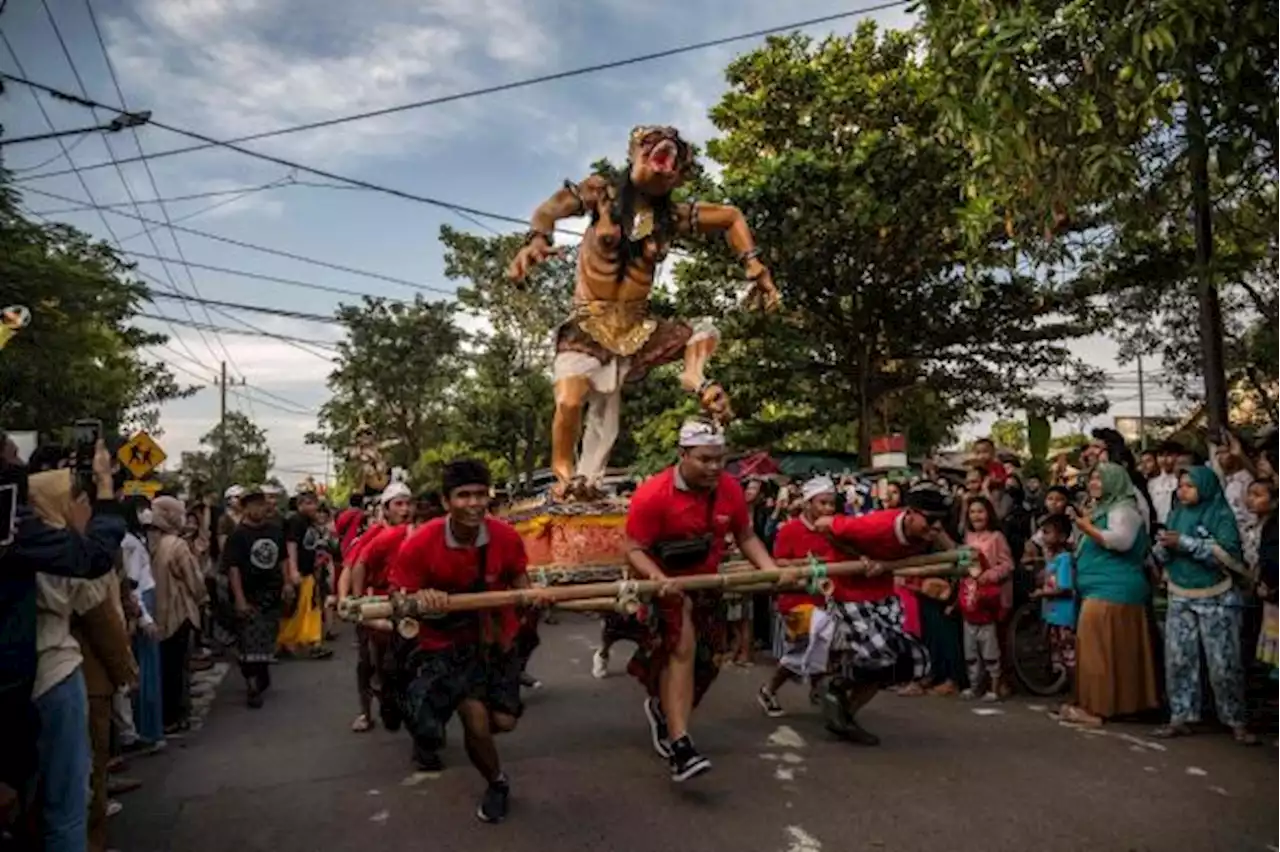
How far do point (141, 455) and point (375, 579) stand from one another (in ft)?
18.0

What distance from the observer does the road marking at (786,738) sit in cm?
617

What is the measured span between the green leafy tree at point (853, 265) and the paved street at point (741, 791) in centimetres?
1020

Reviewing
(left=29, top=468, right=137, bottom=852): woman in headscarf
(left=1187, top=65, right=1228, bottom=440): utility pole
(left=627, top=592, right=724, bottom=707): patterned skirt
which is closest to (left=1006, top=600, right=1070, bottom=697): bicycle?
(left=1187, top=65, right=1228, bottom=440): utility pole

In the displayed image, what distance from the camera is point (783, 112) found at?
64.0ft

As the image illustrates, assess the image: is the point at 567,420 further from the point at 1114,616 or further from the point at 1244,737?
the point at 1244,737

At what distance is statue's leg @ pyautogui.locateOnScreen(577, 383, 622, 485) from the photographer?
729cm

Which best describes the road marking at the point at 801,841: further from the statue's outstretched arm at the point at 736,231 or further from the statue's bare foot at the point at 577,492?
the statue's outstretched arm at the point at 736,231

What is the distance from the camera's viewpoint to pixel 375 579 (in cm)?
663

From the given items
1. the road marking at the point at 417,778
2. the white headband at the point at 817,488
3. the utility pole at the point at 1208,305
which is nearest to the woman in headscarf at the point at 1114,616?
the white headband at the point at 817,488

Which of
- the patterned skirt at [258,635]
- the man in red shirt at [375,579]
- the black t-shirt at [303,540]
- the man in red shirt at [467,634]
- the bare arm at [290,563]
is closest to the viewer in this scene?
the man in red shirt at [467,634]

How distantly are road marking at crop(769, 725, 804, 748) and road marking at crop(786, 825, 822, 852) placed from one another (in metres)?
1.55

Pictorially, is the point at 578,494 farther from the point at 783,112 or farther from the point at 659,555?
the point at 783,112

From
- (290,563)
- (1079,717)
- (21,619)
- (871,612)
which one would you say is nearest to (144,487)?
(290,563)

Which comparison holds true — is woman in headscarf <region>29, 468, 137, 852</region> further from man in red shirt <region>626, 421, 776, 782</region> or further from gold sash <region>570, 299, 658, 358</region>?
gold sash <region>570, 299, 658, 358</region>
